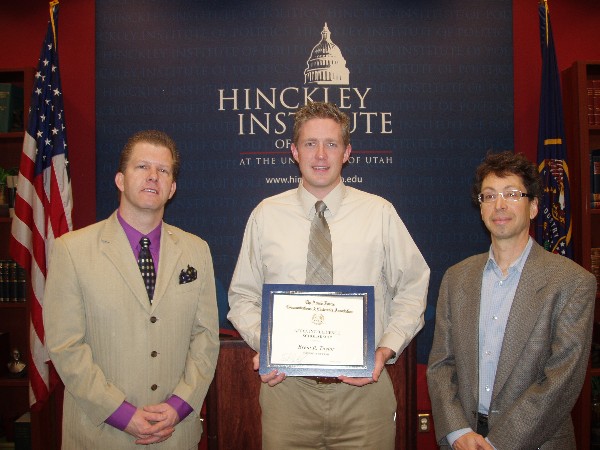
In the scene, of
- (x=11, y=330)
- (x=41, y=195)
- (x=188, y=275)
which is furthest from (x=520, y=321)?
(x=11, y=330)

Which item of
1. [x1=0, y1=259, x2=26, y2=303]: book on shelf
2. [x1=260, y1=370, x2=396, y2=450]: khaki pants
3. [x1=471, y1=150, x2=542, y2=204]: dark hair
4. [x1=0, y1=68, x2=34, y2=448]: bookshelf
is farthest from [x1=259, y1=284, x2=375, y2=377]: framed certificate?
[x1=0, y1=68, x2=34, y2=448]: bookshelf

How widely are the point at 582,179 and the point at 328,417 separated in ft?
9.28

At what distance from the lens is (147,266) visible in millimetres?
2260

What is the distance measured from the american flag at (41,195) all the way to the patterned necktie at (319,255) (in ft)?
7.11

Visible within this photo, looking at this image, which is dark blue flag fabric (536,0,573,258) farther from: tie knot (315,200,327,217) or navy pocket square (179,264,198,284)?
navy pocket square (179,264,198,284)

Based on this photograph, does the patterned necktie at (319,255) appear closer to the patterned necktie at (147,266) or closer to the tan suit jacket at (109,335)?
the tan suit jacket at (109,335)

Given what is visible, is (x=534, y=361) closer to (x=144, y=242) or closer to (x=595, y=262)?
(x=144, y=242)

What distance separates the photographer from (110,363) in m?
2.14

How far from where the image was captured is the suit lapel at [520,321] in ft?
6.63

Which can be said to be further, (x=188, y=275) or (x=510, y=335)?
(x=188, y=275)

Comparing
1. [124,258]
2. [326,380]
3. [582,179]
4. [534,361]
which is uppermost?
[582,179]

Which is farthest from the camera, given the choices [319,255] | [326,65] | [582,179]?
[326,65]

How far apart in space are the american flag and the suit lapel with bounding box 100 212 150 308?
173cm

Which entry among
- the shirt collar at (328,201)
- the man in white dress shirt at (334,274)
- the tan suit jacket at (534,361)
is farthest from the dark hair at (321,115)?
the tan suit jacket at (534,361)
